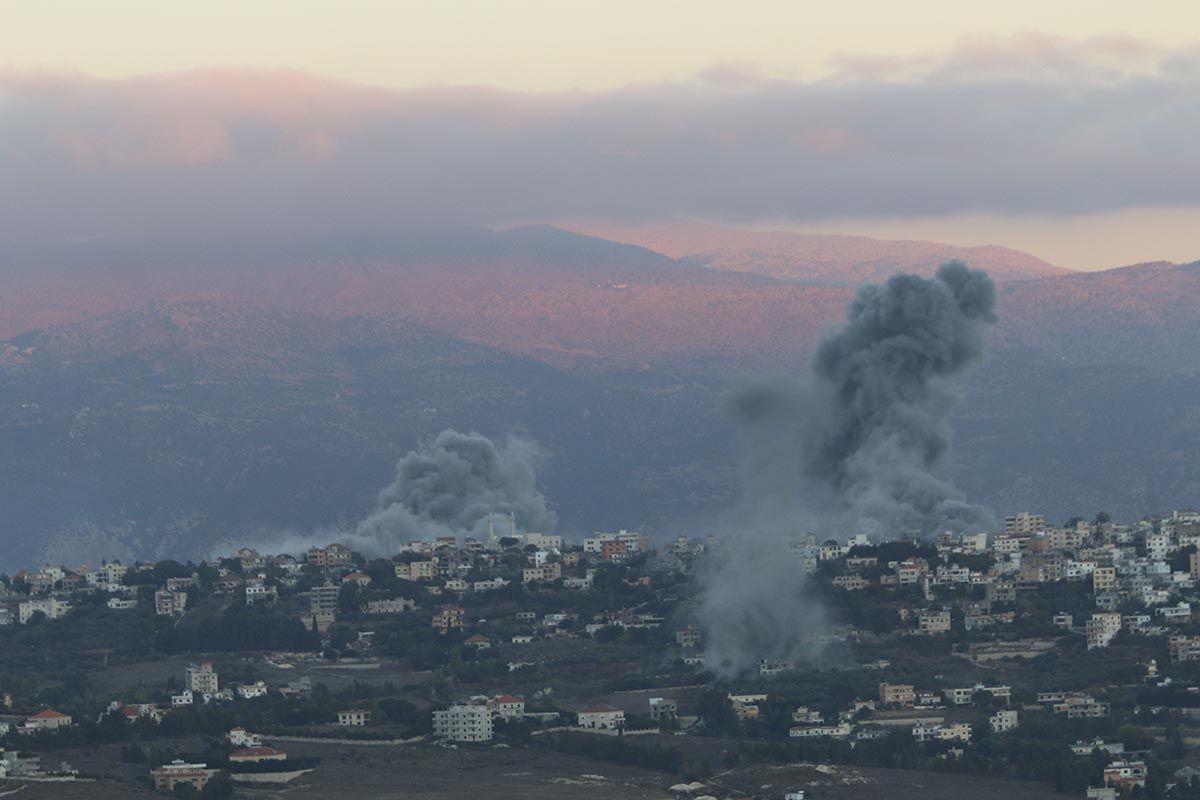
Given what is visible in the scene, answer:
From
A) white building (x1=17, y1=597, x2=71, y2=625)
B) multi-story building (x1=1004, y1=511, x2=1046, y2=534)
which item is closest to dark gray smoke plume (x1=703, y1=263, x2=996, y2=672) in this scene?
multi-story building (x1=1004, y1=511, x2=1046, y2=534)

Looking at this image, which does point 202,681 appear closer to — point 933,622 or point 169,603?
point 169,603

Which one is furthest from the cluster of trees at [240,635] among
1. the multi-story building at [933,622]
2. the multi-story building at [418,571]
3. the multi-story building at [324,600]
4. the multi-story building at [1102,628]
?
the multi-story building at [1102,628]

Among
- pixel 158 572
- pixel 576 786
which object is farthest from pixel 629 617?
pixel 576 786

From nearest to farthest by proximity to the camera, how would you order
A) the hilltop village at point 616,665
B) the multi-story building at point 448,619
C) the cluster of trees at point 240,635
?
1. the hilltop village at point 616,665
2. the cluster of trees at point 240,635
3. the multi-story building at point 448,619

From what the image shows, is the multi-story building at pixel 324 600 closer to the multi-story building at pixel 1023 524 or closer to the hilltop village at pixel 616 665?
the hilltop village at pixel 616 665

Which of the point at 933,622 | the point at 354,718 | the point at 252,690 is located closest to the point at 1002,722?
the point at 354,718

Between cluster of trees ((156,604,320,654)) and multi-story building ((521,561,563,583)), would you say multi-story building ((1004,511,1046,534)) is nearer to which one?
multi-story building ((521,561,563,583))
